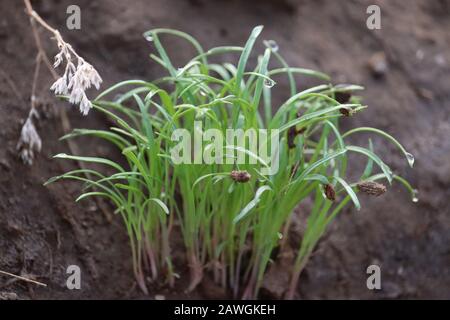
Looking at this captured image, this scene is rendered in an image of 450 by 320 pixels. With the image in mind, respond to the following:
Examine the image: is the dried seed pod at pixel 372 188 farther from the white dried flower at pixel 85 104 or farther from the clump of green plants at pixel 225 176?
the white dried flower at pixel 85 104

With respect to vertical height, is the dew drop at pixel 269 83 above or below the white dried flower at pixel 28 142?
above

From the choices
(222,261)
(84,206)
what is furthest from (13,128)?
(222,261)

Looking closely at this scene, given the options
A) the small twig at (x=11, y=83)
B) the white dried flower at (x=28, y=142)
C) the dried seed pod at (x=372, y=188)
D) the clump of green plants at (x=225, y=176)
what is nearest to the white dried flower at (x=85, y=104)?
the clump of green plants at (x=225, y=176)

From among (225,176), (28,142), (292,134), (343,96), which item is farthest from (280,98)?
(28,142)

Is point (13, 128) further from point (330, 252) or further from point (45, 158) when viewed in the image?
point (330, 252)

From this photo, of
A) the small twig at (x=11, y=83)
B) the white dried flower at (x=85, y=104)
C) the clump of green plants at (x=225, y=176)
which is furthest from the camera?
the small twig at (x=11, y=83)

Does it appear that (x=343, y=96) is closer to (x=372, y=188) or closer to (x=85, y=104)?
(x=372, y=188)
